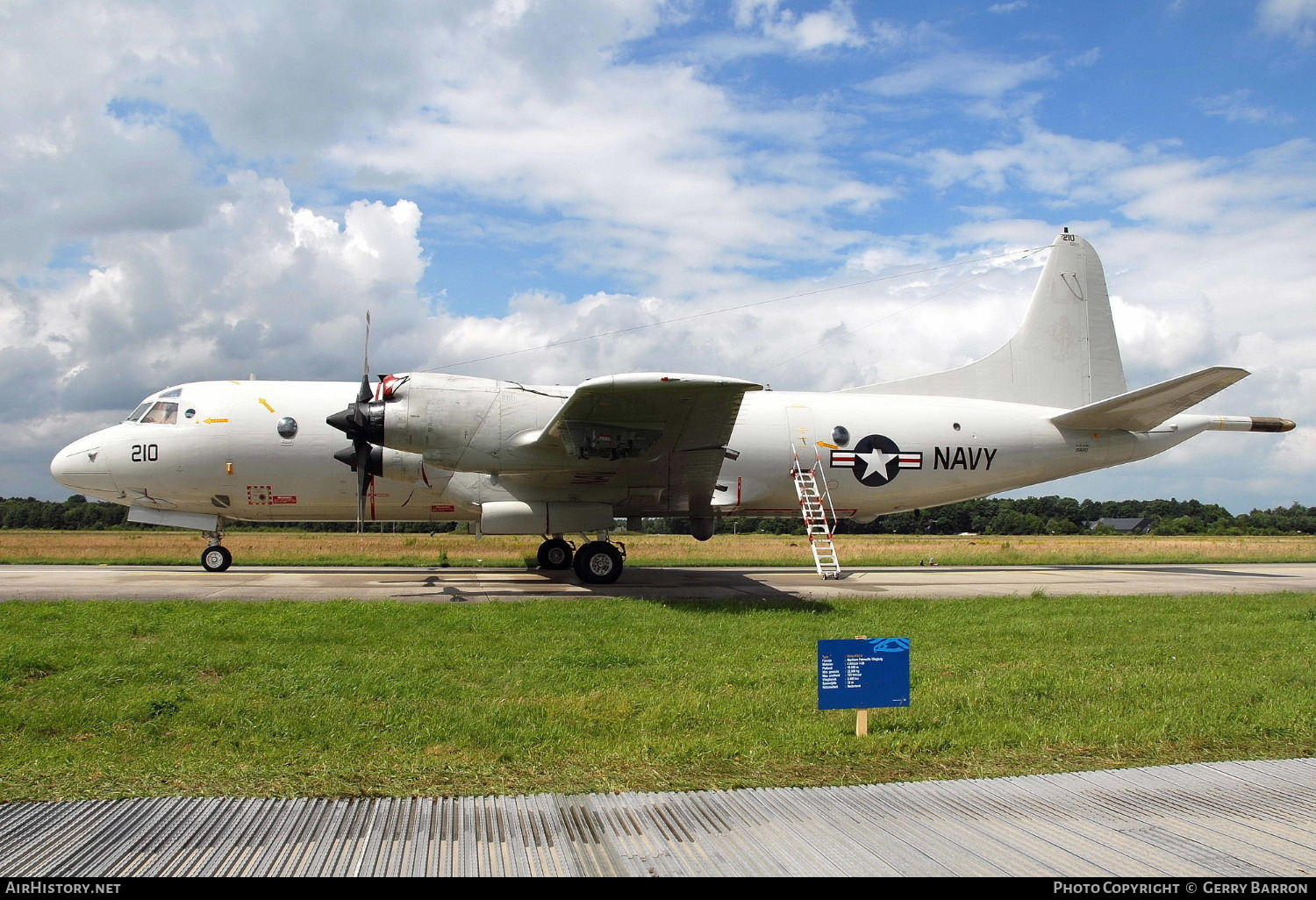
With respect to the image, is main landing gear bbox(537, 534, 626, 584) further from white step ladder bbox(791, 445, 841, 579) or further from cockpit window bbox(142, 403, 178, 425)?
cockpit window bbox(142, 403, 178, 425)

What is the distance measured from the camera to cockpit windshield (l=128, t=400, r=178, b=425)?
18.8m

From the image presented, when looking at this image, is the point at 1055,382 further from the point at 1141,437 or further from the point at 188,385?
the point at 188,385

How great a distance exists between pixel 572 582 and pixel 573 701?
34.5 ft

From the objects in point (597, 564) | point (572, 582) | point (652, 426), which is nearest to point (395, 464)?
point (572, 582)

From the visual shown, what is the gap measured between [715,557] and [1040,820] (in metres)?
23.3

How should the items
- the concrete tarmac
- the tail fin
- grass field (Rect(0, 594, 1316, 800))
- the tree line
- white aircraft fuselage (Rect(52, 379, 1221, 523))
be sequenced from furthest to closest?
the tree line → the tail fin → white aircraft fuselage (Rect(52, 379, 1221, 523)) → the concrete tarmac → grass field (Rect(0, 594, 1316, 800))

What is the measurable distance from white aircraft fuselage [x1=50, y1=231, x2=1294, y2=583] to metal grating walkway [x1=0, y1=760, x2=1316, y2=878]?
920 cm

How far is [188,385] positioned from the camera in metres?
19.4

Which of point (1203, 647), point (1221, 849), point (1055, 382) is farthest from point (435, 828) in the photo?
point (1055, 382)

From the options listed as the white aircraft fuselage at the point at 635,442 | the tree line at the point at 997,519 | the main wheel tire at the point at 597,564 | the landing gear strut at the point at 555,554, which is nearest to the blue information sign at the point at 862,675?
the white aircraft fuselage at the point at 635,442

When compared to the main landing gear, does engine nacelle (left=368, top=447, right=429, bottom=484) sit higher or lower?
higher

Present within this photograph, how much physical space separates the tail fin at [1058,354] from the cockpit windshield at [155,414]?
644 inches

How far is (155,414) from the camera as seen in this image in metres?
19.0

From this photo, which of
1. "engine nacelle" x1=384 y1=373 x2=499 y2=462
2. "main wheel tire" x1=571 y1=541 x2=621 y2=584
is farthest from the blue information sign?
"main wheel tire" x1=571 y1=541 x2=621 y2=584
